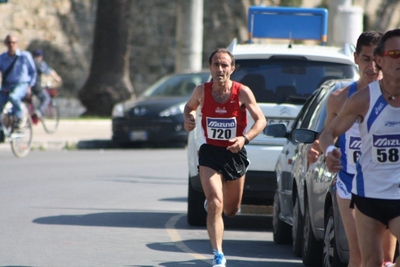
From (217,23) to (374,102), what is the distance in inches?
1325

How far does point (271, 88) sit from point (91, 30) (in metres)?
26.8

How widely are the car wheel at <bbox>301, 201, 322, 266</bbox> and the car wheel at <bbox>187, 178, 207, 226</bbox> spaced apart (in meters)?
2.74

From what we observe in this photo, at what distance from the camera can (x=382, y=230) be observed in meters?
5.75

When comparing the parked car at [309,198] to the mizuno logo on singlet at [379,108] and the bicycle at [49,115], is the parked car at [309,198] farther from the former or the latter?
the bicycle at [49,115]

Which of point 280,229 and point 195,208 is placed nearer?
point 280,229

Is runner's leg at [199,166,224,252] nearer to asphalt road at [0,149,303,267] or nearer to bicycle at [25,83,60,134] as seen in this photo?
asphalt road at [0,149,303,267]

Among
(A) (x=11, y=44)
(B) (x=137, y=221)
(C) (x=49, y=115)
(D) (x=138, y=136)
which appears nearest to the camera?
(B) (x=137, y=221)

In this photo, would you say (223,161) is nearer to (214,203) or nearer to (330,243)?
(214,203)

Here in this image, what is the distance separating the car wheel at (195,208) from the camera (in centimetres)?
1128

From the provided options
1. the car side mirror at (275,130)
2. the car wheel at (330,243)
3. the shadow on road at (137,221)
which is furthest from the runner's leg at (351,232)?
the shadow on road at (137,221)

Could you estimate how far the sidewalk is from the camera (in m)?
21.7

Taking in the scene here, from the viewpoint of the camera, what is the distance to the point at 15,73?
729 inches

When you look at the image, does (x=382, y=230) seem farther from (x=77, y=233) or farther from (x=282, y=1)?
(x=282, y=1)

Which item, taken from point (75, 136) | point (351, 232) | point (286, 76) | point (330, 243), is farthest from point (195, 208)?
point (75, 136)
